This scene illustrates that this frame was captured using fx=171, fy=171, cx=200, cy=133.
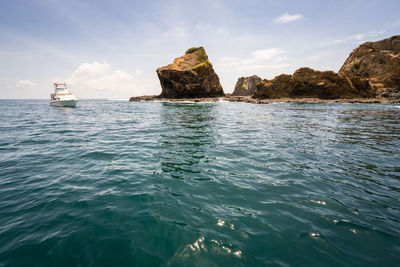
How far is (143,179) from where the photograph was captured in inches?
237

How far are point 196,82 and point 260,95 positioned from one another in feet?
97.4

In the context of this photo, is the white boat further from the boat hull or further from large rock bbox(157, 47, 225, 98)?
large rock bbox(157, 47, 225, 98)

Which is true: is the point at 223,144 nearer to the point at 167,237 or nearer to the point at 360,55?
the point at 167,237

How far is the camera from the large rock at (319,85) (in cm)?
6250

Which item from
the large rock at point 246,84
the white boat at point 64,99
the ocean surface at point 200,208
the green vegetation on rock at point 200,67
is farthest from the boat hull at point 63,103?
the large rock at point 246,84

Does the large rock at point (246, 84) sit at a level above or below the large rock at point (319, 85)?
above

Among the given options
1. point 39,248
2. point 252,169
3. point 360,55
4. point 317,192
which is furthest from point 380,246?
point 360,55

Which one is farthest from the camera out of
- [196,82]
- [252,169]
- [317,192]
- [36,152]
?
[196,82]

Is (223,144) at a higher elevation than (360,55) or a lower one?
lower

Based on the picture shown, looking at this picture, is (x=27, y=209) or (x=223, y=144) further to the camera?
(x=223, y=144)

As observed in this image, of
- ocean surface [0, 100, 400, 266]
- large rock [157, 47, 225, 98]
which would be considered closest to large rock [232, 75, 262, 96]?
large rock [157, 47, 225, 98]

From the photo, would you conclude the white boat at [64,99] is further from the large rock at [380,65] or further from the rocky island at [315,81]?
the large rock at [380,65]

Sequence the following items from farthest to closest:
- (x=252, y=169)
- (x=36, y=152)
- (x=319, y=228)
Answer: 1. (x=36, y=152)
2. (x=252, y=169)
3. (x=319, y=228)

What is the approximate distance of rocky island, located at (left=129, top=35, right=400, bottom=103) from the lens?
62.9 meters
